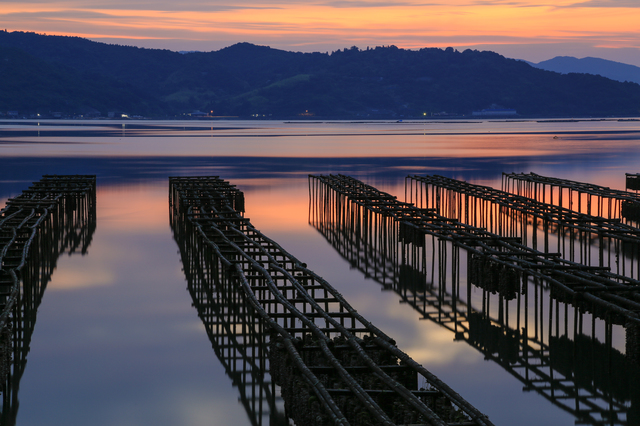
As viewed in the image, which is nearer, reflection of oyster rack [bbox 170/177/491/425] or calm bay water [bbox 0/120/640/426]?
reflection of oyster rack [bbox 170/177/491/425]

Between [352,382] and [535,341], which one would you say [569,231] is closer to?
[535,341]

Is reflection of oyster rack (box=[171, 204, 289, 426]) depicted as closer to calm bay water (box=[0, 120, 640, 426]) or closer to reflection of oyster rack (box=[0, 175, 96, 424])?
calm bay water (box=[0, 120, 640, 426])

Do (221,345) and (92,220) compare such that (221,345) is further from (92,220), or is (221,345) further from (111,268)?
(92,220)

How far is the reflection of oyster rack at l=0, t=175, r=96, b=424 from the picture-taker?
49.8 ft

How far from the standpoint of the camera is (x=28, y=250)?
20.0m

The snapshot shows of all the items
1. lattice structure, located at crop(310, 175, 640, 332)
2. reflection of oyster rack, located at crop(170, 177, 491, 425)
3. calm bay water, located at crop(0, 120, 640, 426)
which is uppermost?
lattice structure, located at crop(310, 175, 640, 332)

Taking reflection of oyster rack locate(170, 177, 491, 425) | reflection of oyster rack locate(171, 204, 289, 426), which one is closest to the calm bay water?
reflection of oyster rack locate(171, 204, 289, 426)

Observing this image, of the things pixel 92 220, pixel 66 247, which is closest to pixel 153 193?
pixel 92 220

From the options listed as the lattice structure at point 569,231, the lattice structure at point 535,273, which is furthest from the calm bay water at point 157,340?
the lattice structure at point 569,231

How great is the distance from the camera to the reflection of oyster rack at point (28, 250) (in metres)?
15.2

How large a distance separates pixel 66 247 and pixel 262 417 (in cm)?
2000

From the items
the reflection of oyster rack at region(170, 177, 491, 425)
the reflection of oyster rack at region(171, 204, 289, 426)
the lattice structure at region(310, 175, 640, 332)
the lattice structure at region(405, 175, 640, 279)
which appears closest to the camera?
the reflection of oyster rack at region(170, 177, 491, 425)

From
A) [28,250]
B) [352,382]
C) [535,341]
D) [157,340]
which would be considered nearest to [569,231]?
[535,341]

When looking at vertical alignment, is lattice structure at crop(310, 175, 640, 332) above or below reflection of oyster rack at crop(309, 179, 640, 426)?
above
